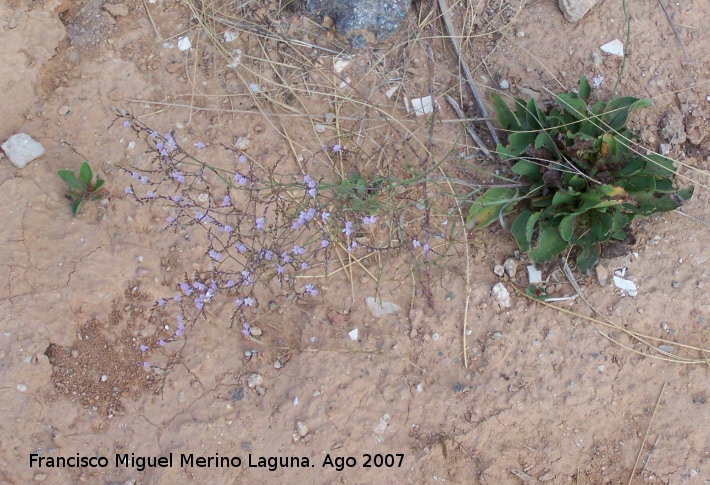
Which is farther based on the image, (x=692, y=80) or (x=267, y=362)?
(x=692, y=80)

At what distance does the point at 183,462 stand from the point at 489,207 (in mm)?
2031

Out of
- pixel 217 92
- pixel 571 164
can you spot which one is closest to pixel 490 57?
pixel 571 164

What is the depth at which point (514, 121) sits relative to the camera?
3.01 metres

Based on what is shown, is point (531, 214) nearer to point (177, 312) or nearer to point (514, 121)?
point (514, 121)

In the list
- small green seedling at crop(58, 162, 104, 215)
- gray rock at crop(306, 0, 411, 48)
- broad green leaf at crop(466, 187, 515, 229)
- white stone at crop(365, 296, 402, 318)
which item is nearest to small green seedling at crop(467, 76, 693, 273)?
broad green leaf at crop(466, 187, 515, 229)

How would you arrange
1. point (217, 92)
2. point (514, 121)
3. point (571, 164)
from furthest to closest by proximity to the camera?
point (217, 92), point (514, 121), point (571, 164)

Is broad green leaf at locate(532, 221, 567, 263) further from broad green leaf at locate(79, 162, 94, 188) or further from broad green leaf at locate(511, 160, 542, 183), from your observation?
broad green leaf at locate(79, 162, 94, 188)

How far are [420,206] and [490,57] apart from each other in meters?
0.99

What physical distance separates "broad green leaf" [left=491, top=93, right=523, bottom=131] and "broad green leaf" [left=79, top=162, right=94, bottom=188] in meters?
2.19

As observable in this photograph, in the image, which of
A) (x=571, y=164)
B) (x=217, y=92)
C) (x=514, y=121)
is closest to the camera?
(x=571, y=164)

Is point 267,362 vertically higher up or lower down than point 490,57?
lower down

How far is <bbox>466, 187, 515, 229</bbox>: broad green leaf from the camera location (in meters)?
2.91

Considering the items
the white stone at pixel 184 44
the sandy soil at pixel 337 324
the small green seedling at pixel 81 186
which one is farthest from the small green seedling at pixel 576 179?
the small green seedling at pixel 81 186

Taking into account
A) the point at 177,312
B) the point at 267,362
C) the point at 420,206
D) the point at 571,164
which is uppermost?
the point at 571,164
